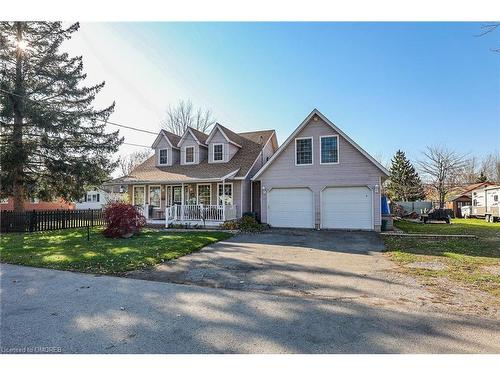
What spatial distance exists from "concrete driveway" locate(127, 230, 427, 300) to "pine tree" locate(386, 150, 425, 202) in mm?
29486

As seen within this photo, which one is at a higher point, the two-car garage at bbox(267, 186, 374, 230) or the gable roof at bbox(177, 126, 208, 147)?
the gable roof at bbox(177, 126, 208, 147)

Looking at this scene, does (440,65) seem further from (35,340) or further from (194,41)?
(35,340)

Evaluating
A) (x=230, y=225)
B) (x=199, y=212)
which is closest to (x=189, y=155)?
(x=199, y=212)

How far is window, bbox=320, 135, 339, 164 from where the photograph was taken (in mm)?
16031

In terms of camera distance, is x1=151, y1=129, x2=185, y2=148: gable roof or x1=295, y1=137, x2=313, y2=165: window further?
x1=151, y1=129, x2=185, y2=148: gable roof

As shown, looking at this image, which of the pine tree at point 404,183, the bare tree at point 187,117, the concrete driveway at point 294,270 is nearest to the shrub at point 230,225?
the concrete driveway at point 294,270

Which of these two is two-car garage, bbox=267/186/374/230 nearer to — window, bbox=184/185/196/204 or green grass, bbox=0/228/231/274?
window, bbox=184/185/196/204

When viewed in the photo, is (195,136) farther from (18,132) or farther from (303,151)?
(18,132)

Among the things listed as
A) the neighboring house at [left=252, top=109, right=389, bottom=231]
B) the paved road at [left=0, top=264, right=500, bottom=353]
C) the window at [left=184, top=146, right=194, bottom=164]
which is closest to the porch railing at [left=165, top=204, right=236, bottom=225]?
the neighboring house at [left=252, top=109, right=389, bottom=231]

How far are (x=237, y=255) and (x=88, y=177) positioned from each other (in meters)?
14.2

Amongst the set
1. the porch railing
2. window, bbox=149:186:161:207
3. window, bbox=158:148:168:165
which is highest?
window, bbox=158:148:168:165

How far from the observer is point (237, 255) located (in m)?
9.23

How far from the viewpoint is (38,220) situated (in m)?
15.9

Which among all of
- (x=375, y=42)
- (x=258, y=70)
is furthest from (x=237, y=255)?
(x=375, y=42)
